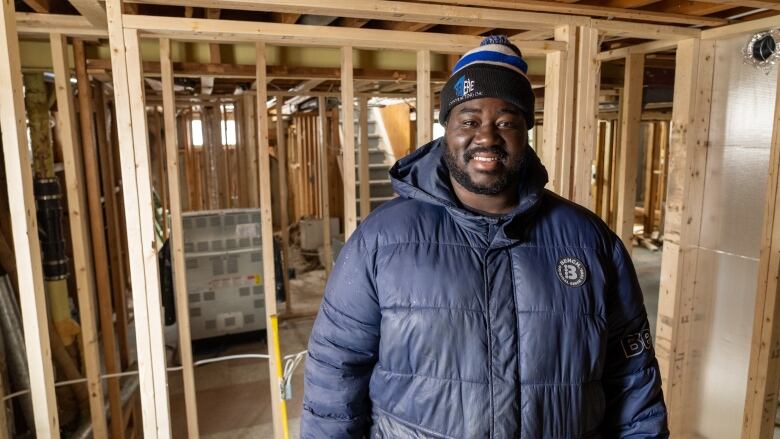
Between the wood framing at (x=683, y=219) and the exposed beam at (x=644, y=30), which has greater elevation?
the exposed beam at (x=644, y=30)

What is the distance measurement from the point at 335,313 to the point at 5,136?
1.12 metres

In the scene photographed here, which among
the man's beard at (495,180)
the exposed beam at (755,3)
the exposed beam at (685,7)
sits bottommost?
the man's beard at (495,180)

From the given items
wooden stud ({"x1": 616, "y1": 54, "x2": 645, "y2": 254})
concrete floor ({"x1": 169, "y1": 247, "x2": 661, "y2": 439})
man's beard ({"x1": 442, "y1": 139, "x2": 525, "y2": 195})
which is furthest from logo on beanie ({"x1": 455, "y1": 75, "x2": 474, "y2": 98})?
concrete floor ({"x1": 169, "y1": 247, "x2": 661, "y2": 439})

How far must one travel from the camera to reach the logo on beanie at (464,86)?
49.3 inches

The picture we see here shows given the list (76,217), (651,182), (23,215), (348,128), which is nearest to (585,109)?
(348,128)

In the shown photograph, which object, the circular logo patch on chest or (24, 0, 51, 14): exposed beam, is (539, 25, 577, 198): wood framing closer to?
the circular logo patch on chest

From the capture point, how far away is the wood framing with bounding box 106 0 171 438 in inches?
67.1

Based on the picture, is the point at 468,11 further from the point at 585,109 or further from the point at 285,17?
the point at 285,17

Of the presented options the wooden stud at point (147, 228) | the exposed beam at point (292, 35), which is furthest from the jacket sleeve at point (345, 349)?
the exposed beam at point (292, 35)

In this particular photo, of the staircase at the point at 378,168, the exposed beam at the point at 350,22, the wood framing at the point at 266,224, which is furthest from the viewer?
the staircase at the point at 378,168

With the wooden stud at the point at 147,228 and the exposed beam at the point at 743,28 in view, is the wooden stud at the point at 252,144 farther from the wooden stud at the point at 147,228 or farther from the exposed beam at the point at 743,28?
the exposed beam at the point at 743,28

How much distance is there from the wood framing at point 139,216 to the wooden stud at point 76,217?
3.06 ft

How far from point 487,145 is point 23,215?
1388 mm

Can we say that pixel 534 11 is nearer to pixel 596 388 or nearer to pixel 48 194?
pixel 596 388
